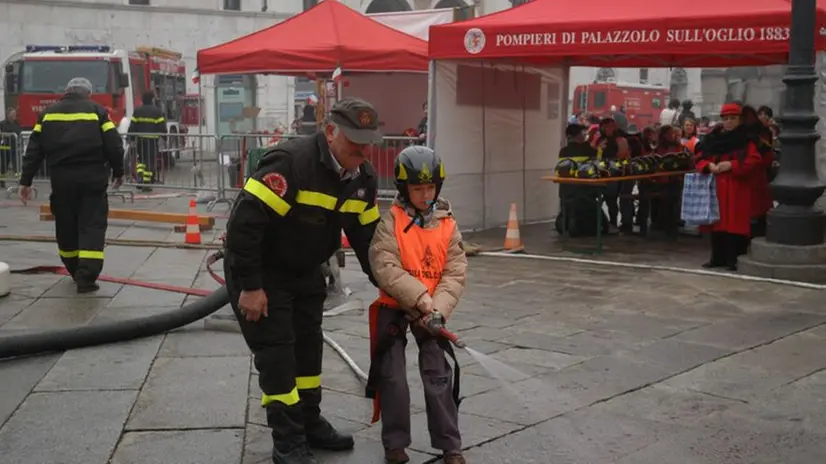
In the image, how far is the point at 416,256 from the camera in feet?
15.4

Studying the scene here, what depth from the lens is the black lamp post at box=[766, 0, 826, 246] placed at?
9.77m

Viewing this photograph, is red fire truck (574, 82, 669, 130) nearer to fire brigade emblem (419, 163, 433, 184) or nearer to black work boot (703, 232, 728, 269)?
black work boot (703, 232, 728, 269)

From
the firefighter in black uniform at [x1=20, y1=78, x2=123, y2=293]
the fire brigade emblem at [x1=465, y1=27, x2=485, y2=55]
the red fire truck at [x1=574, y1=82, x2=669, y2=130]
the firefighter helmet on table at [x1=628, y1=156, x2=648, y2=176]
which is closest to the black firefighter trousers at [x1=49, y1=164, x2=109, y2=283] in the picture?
the firefighter in black uniform at [x1=20, y1=78, x2=123, y2=293]

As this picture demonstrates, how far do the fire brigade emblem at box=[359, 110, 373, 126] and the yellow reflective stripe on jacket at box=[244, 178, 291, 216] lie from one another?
0.47 meters

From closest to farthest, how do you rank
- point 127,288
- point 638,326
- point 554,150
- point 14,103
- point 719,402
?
point 719,402 → point 638,326 → point 127,288 → point 554,150 → point 14,103

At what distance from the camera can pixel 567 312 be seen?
328 inches

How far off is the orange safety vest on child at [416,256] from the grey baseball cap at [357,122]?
434 millimetres

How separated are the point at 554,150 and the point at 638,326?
731cm

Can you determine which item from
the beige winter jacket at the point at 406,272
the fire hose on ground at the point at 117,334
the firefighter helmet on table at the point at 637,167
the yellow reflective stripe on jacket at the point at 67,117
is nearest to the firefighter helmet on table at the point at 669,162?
the firefighter helmet on table at the point at 637,167

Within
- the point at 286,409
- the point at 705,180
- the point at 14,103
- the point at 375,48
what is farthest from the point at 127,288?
the point at 14,103

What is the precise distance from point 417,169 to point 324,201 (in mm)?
440

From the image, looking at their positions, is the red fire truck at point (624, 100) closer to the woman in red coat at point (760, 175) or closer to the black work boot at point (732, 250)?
the woman in red coat at point (760, 175)

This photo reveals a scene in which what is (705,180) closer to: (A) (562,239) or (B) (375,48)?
(A) (562,239)

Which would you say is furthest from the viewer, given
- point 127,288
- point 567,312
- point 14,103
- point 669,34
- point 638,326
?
point 14,103
